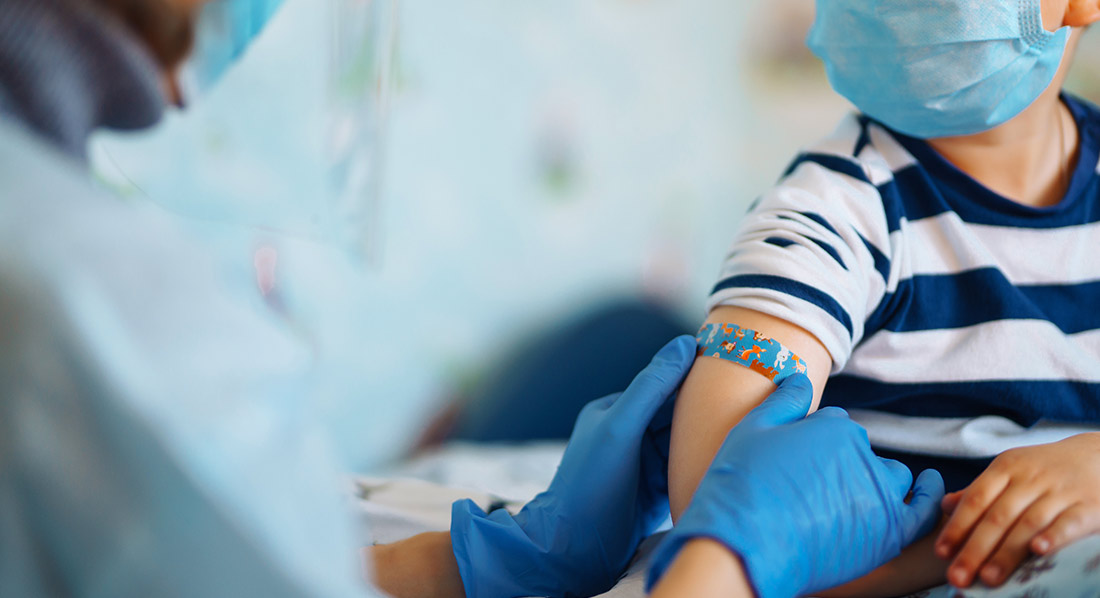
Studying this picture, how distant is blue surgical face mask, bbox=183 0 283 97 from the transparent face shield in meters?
0.77

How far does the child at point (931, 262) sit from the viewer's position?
0.76m

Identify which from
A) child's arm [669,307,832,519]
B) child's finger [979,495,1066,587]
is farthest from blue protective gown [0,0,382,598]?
child's finger [979,495,1066,587]

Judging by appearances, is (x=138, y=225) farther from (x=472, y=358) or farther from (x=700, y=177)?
(x=700, y=177)

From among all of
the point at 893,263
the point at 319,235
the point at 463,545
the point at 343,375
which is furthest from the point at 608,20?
the point at 463,545

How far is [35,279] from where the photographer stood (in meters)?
0.37

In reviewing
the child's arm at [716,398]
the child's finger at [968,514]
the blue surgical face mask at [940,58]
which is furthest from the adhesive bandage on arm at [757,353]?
the blue surgical face mask at [940,58]

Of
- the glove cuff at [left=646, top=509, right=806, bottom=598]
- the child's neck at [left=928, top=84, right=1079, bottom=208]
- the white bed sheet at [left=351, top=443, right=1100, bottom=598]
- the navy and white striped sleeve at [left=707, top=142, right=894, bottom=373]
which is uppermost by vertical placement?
the child's neck at [left=928, top=84, right=1079, bottom=208]

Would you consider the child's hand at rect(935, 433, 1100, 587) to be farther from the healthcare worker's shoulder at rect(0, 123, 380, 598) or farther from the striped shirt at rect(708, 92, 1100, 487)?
the healthcare worker's shoulder at rect(0, 123, 380, 598)

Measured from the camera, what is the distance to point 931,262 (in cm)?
87

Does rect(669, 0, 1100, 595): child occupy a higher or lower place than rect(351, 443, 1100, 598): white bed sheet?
higher

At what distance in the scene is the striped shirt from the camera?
2.65 ft

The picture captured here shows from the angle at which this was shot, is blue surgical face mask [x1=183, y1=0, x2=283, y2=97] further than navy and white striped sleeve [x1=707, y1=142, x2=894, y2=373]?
No

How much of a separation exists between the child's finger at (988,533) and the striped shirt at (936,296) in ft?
0.59

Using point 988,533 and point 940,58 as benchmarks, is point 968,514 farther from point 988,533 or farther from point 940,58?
point 940,58
